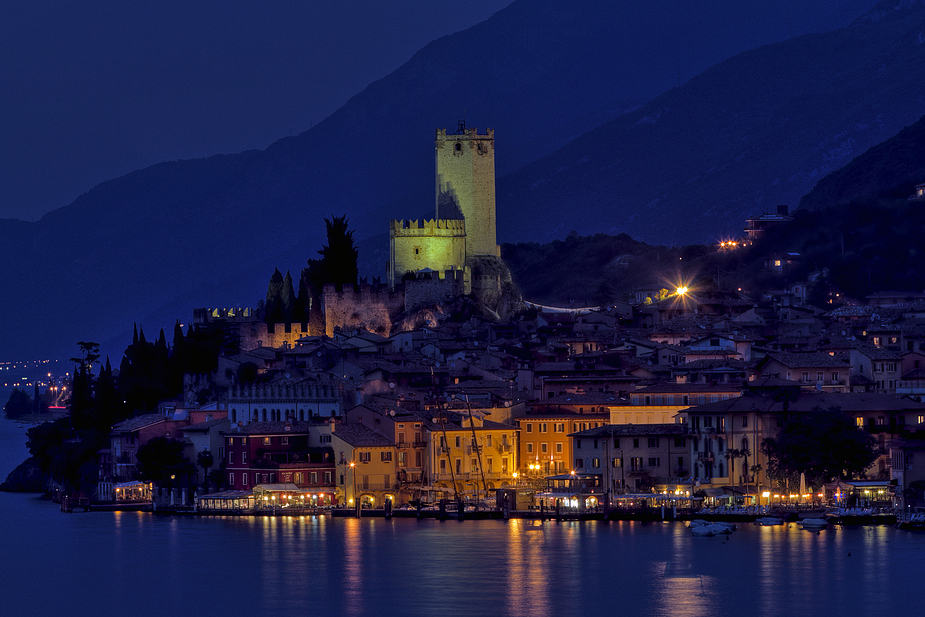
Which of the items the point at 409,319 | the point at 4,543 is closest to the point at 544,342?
the point at 409,319

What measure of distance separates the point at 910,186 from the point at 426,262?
48.8m

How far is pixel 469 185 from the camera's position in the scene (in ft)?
400

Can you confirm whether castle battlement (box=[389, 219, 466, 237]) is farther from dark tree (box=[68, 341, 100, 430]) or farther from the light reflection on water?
the light reflection on water

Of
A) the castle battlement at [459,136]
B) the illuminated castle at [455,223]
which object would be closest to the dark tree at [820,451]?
the illuminated castle at [455,223]

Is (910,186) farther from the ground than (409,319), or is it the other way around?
(910,186)

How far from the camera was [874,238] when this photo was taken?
461 feet

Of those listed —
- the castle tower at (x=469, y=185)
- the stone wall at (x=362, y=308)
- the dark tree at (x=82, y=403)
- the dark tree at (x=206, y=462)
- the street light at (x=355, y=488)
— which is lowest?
the street light at (x=355, y=488)

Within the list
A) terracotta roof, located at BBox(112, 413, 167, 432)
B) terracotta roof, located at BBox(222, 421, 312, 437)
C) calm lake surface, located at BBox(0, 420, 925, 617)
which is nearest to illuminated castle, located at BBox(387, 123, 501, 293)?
terracotta roof, located at BBox(112, 413, 167, 432)

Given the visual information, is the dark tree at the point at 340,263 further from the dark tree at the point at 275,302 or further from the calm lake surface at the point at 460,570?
the calm lake surface at the point at 460,570

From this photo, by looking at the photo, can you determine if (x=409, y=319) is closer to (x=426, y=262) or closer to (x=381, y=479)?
(x=426, y=262)

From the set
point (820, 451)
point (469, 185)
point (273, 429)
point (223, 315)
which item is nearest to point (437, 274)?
point (469, 185)

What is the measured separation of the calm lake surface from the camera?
195 ft

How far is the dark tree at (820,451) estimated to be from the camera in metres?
73.4

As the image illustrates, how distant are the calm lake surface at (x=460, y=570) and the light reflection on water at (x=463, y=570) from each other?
0.08 m
